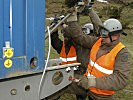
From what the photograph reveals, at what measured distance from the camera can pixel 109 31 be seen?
15.0ft

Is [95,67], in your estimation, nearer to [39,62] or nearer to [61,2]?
[39,62]

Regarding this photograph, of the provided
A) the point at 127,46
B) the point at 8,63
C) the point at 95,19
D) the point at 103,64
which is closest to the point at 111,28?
the point at 103,64

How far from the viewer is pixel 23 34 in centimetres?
351

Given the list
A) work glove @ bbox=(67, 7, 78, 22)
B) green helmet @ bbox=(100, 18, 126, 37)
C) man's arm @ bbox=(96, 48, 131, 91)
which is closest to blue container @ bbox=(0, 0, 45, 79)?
work glove @ bbox=(67, 7, 78, 22)

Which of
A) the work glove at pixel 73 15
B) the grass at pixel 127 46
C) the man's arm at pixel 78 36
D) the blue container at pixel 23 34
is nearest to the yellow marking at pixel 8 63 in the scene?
the blue container at pixel 23 34

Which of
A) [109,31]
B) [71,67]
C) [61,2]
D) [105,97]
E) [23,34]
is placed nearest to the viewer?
[23,34]

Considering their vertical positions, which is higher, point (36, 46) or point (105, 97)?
point (36, 46)

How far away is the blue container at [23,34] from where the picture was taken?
3.37 m

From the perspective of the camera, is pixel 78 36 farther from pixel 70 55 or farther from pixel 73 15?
pixel 70 55

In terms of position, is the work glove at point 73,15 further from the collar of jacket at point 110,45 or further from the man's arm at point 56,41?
the man's arm at point 56,41

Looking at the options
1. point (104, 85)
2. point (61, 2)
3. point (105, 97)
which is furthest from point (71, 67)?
point (61, 2)

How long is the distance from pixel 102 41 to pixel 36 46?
54.7 inches

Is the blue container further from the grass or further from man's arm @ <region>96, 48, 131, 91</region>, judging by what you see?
the grass

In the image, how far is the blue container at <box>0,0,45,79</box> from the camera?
→ 337 cm
